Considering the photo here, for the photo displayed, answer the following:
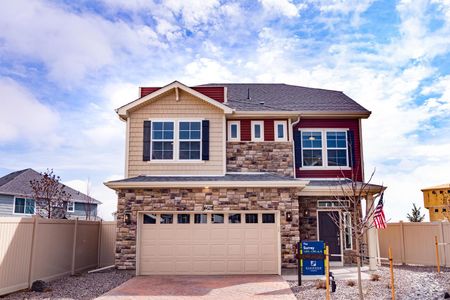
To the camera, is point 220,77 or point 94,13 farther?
point 220,77

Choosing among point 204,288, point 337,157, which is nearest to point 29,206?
point 204,288

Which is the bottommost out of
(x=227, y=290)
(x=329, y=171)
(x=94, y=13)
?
(x=227, y=290)

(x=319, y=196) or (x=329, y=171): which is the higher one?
(x=329, y=171)

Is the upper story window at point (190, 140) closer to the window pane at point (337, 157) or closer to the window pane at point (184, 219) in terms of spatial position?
the window pane at point (184, 219)

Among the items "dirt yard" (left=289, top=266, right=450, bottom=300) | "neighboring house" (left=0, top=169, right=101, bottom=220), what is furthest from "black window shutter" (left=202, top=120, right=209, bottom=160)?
"neighboring house" (left=0, top=169, right=101, bottom=220)

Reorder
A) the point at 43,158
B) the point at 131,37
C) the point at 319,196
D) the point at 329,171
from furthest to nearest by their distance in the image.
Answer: the point at 43,158, the point at 329,171, the point at 319,196, the point at 131,37

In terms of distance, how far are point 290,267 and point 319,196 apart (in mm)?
3101

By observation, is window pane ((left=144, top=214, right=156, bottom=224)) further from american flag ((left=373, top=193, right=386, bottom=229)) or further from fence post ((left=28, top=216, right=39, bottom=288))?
american flag ((left=373, top=193, right=386, bottom=229))

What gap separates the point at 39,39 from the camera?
42.4 feet

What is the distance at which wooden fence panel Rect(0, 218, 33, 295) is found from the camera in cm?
1007

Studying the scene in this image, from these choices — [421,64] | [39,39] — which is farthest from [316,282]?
[39,39]

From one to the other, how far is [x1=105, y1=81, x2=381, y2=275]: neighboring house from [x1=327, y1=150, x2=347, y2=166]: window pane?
0.13ft

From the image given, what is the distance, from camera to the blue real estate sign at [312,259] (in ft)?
37.7

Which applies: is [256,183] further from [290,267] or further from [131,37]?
[131,37]
